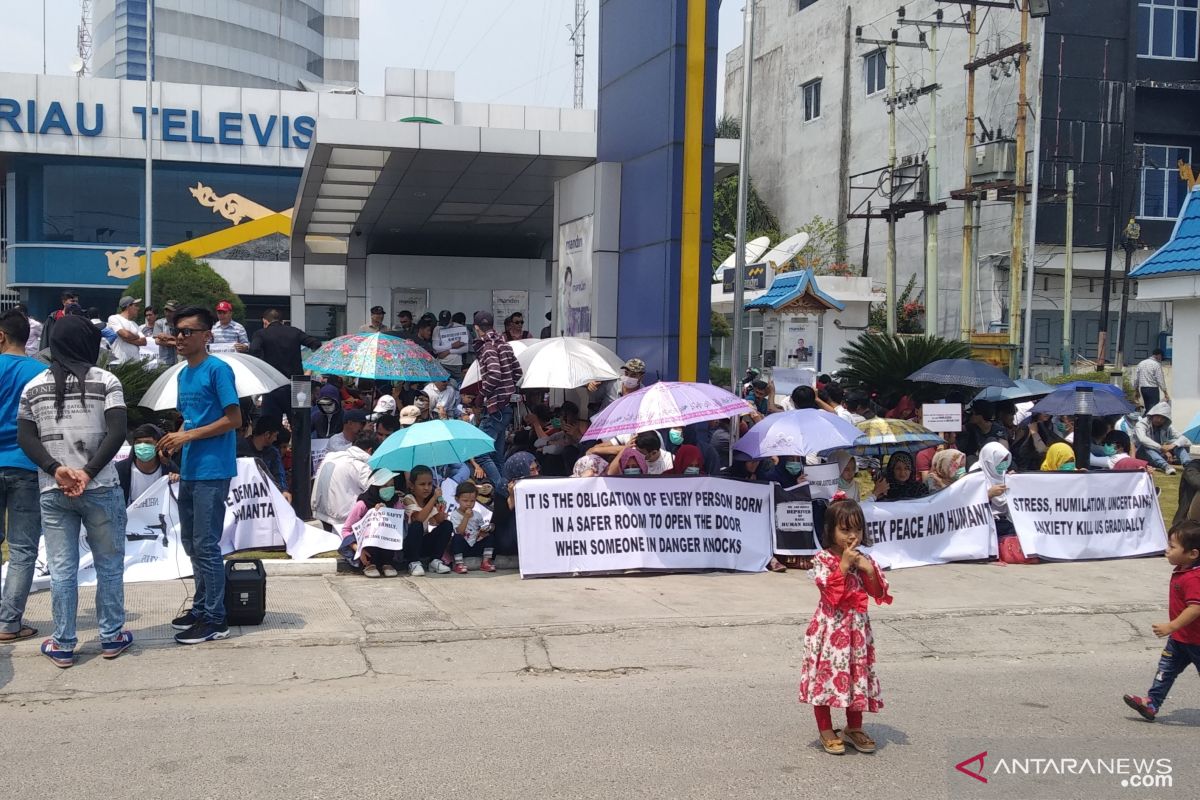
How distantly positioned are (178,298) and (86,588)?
30.4 m

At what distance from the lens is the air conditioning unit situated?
108 ft

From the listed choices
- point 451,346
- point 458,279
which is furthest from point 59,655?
point 458,279

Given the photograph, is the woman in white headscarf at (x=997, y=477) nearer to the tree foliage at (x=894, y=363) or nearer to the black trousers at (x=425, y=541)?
the tree foliage at (x=894, y=363)

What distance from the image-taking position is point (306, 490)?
11.2 meters

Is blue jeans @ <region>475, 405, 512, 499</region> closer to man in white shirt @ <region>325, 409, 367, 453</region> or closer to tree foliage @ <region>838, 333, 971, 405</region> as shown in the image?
man in white shirt @ <region>325, 409, 367, 453</region>

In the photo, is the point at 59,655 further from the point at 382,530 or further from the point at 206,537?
the point at 382,530

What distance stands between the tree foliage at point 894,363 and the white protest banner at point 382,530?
27.7 ft

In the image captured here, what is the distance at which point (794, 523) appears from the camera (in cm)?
1071

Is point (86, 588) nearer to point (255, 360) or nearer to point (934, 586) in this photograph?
point (255, 360)

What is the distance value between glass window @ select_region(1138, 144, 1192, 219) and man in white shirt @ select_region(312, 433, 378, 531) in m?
32.9

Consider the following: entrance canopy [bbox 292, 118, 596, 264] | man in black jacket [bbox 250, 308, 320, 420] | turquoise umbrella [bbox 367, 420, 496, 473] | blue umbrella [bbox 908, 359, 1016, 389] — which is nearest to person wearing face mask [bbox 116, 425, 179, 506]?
turquoise umbrella [bbox 367, 420, 496, 473]

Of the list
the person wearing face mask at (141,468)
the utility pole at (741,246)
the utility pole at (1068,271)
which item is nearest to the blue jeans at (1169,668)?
the person wearing face mask at (141,468)

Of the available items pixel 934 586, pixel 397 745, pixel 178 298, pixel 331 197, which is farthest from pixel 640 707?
pixel 178 298

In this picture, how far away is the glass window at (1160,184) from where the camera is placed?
36.8 meters
